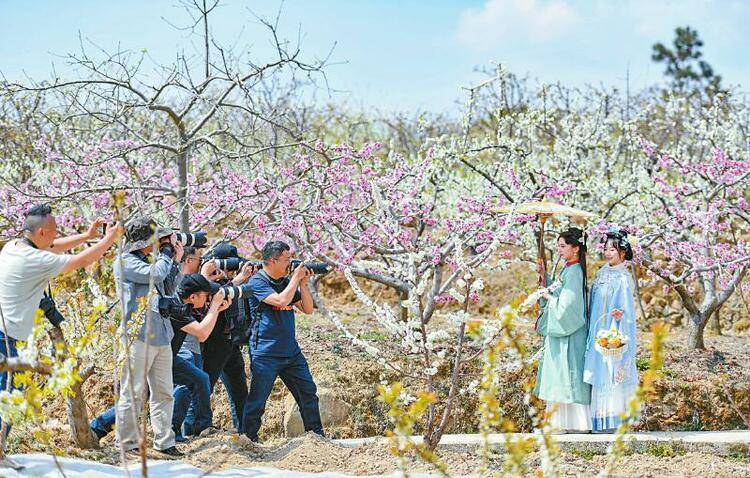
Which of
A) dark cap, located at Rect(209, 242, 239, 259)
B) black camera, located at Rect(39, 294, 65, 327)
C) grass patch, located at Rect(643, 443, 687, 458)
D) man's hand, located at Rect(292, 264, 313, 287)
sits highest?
dark cap, located at Rect(209, 242, 239, 259)

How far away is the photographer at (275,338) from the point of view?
614 cm

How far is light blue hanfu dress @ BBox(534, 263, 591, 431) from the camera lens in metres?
6.48

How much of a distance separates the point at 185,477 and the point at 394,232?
3.79 metres

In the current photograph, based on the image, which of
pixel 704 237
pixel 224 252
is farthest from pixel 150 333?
pixel 704 237

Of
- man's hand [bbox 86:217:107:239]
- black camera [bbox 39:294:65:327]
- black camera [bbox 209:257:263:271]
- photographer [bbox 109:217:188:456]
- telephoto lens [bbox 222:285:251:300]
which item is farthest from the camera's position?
black camera [bbox 209:257:263:271]

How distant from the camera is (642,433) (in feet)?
22.1

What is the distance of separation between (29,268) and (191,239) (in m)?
1.40

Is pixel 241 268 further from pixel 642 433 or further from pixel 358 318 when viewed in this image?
pixel 358 318

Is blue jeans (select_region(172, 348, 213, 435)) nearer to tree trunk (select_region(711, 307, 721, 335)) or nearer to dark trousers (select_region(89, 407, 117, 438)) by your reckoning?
dark trousers (select_region(89, 407, 117, 438))

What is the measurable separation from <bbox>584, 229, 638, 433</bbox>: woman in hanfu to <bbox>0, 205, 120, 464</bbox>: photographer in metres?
3.59

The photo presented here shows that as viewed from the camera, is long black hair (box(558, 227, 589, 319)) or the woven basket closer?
the woven basket

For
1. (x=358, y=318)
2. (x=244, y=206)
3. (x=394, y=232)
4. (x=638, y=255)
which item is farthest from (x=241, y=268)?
(x=358, y=318)

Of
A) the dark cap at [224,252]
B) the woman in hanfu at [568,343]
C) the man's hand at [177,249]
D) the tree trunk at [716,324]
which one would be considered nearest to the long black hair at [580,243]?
the woman in hanfu at [568,343]

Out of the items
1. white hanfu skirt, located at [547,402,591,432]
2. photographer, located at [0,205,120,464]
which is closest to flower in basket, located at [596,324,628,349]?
white hanfu skirt, located at [547,402,591,432]
